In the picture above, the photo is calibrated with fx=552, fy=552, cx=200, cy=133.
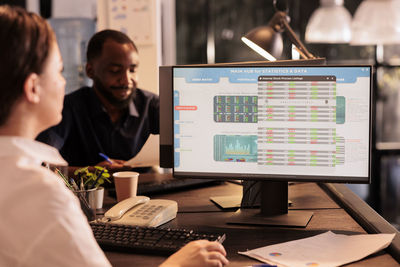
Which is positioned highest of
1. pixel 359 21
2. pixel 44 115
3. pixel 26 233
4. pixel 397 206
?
pixel 359 21

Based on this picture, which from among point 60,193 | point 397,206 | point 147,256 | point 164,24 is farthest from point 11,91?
point 397,206

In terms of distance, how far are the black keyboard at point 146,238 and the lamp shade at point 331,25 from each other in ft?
9.07

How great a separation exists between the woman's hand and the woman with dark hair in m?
0.23

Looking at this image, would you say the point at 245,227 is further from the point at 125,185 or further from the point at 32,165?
the point at 32,165

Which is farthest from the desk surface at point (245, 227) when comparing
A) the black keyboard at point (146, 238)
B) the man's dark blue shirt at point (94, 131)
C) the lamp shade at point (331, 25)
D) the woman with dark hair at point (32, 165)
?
the lamp shade at point (331, 25)

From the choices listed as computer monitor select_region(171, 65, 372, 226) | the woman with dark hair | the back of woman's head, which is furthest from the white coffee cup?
the back of woman's head

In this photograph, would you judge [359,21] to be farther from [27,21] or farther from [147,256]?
[27,21]

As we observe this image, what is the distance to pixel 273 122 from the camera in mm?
1590

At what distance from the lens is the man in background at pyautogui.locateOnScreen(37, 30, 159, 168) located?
268 cm

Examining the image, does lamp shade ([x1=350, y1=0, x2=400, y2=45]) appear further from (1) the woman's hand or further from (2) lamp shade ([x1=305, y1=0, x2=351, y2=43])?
(1) the woman's hand

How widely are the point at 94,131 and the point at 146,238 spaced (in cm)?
140

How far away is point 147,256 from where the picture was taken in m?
1.33

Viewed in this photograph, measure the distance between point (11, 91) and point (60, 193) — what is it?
0.72 ft

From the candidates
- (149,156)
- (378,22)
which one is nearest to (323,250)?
(149,156)
